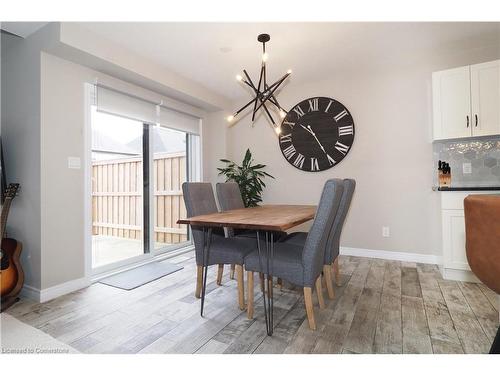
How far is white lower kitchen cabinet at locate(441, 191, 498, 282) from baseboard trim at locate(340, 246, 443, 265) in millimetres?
423

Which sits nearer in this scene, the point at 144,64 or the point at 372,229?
the point at 144,64

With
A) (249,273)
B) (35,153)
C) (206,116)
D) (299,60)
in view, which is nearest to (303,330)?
(249,273)

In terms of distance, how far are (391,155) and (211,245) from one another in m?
2.59

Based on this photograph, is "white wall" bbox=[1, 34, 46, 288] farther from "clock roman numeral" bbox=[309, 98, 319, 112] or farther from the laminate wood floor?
"clock roman numeral" bbox=[309, 98, 319, 112]

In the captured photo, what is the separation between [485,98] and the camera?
8.85ft

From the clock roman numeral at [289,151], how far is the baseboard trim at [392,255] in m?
1.49

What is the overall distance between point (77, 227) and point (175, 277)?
3.57 ft

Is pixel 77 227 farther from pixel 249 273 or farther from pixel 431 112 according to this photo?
pixel 431 112

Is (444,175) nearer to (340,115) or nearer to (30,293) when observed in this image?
(340,115)

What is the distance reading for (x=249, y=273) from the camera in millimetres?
1973

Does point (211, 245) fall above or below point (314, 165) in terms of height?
below

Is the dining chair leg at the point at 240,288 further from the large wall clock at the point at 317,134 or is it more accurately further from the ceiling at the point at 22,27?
the ceiling at the point at 22,27

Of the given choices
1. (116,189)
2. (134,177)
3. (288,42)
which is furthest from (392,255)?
(116,189)

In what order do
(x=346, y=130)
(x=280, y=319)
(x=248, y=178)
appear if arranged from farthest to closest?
(x=248, y=178)
(x=346, y=130)
(x=280, y=319)
